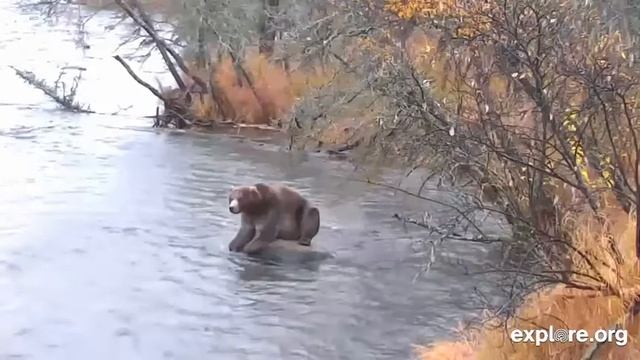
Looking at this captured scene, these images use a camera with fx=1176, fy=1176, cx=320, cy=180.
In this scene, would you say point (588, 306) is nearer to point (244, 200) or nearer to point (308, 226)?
point (244, 200)

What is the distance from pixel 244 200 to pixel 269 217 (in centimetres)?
37

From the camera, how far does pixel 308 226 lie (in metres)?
12.4

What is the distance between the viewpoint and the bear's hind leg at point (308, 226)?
12369 millimetres

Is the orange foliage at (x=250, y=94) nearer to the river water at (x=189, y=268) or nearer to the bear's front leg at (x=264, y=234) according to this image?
the river water at (x=189, y=268)

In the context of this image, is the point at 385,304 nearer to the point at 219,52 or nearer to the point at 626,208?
the point at 626,208

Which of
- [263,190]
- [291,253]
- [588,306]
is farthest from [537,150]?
[263,190]

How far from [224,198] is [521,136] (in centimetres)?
850

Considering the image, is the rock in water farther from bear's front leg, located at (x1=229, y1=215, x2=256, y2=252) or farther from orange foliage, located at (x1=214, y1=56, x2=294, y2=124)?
orange foliage, located at (x1=214, y1=56, x2=294, y2=124)

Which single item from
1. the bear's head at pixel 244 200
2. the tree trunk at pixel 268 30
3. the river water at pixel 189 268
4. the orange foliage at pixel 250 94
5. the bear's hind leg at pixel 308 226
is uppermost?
the tree trunk at pixel 268 30

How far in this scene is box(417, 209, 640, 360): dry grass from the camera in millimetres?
6441

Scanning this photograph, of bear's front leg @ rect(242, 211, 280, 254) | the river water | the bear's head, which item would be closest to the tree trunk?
the river water

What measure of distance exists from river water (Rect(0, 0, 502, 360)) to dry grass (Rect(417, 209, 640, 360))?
2000 mm

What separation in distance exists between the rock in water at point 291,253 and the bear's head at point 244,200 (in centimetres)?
46

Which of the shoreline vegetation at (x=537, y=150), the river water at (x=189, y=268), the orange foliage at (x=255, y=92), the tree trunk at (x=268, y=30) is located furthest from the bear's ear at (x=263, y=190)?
the tree trunk at (x=268, y=30)
